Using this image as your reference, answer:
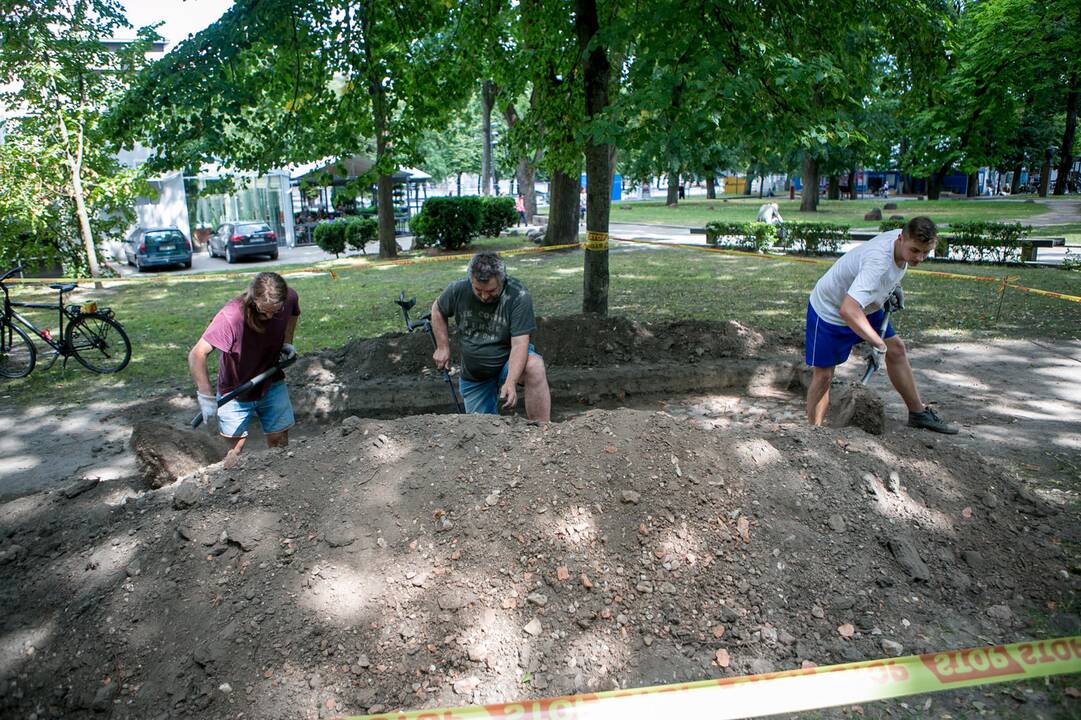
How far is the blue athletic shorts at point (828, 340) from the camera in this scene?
524 centimetres

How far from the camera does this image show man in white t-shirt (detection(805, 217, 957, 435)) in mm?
4867

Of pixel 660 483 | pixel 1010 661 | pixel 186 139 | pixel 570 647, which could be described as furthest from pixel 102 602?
pixel 186 139

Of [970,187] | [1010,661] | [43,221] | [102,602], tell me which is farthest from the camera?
[970,187]

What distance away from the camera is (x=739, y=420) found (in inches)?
252

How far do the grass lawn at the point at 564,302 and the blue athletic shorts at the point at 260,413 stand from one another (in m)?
2.95

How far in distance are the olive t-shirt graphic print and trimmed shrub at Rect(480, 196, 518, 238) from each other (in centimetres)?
1787

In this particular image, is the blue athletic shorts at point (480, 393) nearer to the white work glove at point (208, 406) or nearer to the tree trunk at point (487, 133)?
the white work glove at point (208, 406)

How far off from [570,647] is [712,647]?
572 millimetres

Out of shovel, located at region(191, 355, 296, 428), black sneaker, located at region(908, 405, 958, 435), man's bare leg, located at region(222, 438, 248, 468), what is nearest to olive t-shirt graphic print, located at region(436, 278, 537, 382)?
shovel, located at region(191, 355, 296, 428)

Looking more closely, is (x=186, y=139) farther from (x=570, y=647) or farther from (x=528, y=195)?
(x=528, y=195)

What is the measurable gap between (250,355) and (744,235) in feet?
53.9

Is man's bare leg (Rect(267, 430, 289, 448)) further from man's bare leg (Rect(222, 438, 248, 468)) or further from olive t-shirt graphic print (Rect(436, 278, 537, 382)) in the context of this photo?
olive t-shirt graphic print (Rect(436, 278, 537, 382))

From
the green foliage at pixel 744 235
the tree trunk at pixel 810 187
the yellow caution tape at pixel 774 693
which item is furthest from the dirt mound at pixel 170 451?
the tree trunk at pixel 810 187

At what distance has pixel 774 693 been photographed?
79.0 inches
